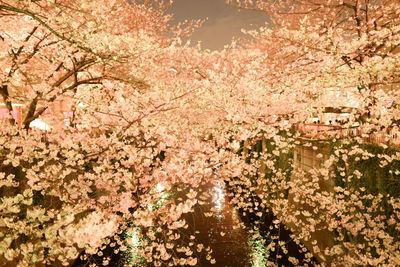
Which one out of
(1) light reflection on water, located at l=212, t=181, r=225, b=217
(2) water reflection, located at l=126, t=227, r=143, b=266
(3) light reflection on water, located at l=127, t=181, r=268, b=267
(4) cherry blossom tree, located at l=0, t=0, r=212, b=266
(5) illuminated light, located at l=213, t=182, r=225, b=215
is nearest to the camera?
(4) cherry blossom tree, located at l=0, t=0, r=212, b=266

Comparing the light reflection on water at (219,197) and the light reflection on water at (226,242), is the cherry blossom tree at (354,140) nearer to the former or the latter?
the light reflection on water at (226,242)

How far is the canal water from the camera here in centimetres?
1566

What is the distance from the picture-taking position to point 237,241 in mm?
18141

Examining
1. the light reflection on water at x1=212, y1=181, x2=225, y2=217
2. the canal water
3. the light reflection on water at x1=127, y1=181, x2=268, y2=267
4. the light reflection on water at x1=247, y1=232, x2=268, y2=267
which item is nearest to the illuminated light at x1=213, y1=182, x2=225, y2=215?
the light reflection on water at x1=212, y1=181, x2=225, y2=217

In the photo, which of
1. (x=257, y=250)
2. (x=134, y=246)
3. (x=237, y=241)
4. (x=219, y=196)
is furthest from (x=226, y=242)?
(x=219, y=196)

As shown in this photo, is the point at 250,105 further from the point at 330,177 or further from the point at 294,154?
the point at 330,177

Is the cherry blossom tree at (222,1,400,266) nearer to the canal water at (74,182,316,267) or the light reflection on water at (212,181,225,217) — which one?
the canal water at (74,182,316,267)

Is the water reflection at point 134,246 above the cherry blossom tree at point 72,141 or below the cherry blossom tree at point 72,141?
below

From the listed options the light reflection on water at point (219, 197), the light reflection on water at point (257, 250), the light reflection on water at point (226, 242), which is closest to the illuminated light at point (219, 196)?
the light reflection on water at point (219, 197)

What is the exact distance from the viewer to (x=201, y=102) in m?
20.0

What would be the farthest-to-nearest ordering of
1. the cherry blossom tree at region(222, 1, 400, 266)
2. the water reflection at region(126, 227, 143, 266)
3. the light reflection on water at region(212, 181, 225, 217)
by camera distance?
the light reflection on water at region(212, 181, 225, 217), the water reflection at region(126, 227, 143, 266), the cherry blossom tree at region(222, 1, 400, 266)

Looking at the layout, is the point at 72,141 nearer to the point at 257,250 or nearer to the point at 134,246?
the point at 134,246

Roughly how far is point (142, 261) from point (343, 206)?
27.4 ft

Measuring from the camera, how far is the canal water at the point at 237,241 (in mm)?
15656
